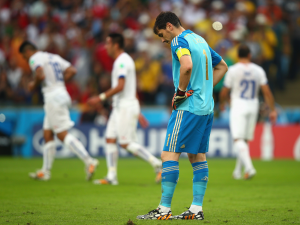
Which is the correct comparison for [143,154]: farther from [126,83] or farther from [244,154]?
[244,154]

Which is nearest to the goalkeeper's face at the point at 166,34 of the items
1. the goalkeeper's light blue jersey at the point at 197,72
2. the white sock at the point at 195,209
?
the goalkeeper's light blue jersey at the point at 197,72

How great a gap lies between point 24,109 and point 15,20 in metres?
5.38

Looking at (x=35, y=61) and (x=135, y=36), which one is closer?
(x=35, y=61)

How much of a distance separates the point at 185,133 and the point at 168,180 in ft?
1.81

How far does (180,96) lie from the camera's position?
16.7ft

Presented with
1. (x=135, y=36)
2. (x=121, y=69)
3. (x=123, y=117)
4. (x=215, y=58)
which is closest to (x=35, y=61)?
(x=121, y=69)

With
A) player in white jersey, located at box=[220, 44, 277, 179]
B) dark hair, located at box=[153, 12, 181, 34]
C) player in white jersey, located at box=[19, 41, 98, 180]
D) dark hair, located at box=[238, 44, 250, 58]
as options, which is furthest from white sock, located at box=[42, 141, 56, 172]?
dark hair, located at box=[153, 12, 181, 34]

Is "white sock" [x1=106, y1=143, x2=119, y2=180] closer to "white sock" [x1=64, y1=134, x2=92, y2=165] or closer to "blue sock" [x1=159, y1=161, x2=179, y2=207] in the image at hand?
"white sock" [x1=64, y1=134, x2=92, y2=165]

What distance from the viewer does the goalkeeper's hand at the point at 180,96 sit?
16.6 feet

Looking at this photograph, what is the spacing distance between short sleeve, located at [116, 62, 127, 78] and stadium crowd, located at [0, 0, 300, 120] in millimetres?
6553

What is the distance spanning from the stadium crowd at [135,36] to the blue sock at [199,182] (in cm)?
969

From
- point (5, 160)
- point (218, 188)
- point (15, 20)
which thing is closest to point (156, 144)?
point (5, 160)

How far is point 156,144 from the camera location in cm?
1513

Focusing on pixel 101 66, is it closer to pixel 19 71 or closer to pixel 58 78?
pixel 19 71
